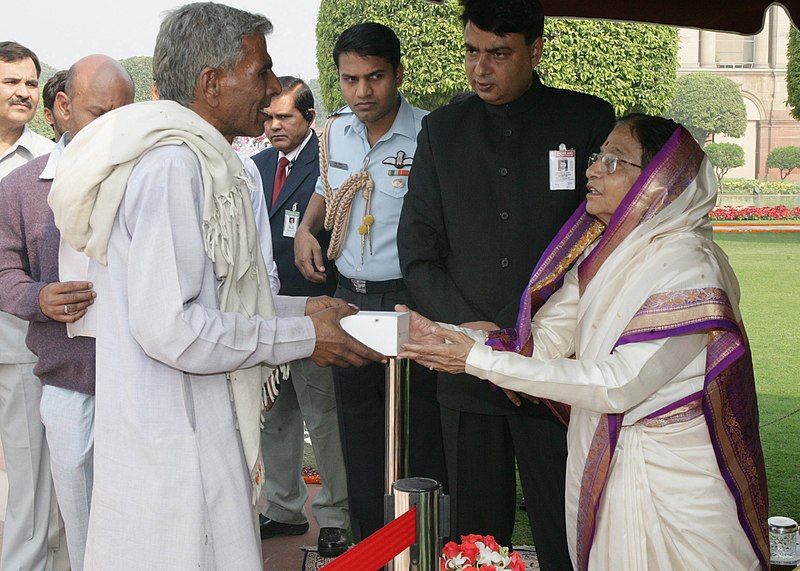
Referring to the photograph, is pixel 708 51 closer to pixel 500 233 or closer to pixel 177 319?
pixel 500 233

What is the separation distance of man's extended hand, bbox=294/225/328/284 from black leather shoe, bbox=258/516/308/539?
1406 mm

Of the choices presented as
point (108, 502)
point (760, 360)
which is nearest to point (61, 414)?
point (108, 502)

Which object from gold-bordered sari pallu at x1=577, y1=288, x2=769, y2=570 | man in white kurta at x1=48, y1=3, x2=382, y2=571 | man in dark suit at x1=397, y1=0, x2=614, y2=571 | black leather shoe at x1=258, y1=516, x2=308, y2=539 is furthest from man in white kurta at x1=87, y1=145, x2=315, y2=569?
black leather shoe at x1=258, y1=516, x2=308, y2=539

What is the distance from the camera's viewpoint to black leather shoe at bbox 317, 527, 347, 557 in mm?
4656

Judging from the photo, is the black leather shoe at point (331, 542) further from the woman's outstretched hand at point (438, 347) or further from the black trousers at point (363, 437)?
the woman's outstretched hand at point (438, 347)

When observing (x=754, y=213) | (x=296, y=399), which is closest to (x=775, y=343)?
(x=296, y=399)

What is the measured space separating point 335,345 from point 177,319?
44cm

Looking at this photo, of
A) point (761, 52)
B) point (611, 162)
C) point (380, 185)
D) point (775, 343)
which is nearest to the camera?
point (611, 162)

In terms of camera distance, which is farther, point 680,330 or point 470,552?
point 680,330

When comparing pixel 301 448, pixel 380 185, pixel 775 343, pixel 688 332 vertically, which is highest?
pixel 380 185

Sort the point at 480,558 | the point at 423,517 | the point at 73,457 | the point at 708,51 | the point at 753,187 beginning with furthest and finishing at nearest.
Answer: the point at 708,51, the point at 753,187, the point at 73,457, the point at 480,558, the point at 423,517

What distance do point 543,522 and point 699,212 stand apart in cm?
130

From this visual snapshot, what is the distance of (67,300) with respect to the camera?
317 centimetres

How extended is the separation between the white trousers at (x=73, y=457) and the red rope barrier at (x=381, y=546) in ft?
4.91
